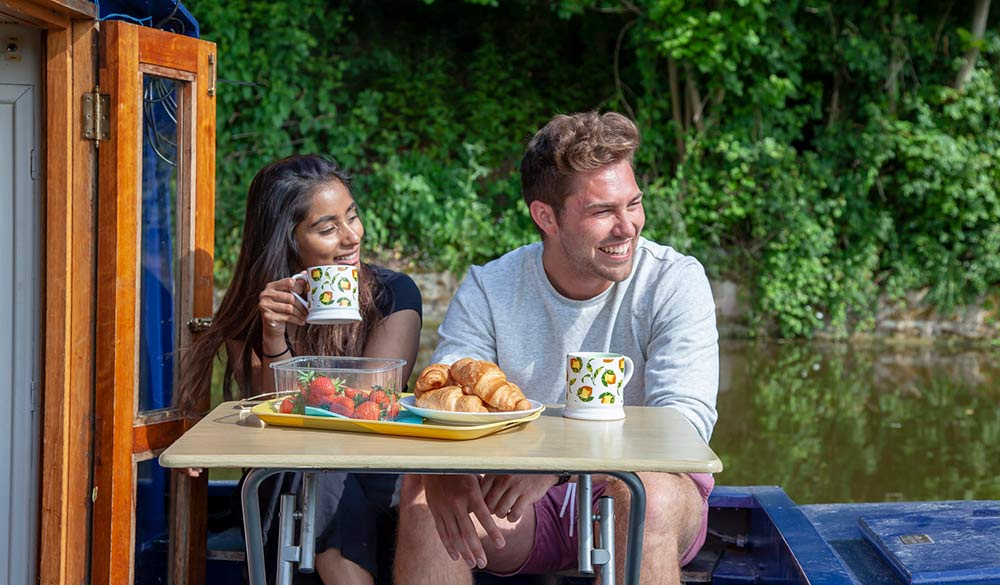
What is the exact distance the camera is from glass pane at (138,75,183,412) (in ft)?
8.71

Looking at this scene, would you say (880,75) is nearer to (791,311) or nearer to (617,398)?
(791,311)

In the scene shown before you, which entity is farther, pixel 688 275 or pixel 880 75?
pixel 880 75

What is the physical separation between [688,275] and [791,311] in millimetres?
6953

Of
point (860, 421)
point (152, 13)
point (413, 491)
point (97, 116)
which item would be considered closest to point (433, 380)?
point (413, 491)

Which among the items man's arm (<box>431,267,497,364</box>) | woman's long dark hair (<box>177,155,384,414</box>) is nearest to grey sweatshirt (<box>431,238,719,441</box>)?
man's arm (<box>431,267,497,364</box>)

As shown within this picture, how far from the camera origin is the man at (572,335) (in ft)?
7.26

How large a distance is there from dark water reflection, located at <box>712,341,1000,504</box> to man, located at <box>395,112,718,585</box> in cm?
285

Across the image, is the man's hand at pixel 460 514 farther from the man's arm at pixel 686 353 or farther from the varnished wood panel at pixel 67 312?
the varnished wood panel at pixel 67 312

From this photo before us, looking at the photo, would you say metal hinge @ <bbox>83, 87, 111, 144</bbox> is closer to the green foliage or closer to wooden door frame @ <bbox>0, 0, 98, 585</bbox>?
wooden door frame @ <bbox>0, 0, 98, 585</bbox>

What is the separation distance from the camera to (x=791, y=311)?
933cm

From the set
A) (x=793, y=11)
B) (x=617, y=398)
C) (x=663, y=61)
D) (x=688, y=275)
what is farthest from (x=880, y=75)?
(x=617, y=398)

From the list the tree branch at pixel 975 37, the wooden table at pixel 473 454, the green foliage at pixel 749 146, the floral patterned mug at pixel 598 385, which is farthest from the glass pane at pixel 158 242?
the tree branch at pixel 975 37

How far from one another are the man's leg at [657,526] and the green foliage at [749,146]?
23.9ft

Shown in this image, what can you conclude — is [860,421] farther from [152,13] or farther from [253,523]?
[253,523]
